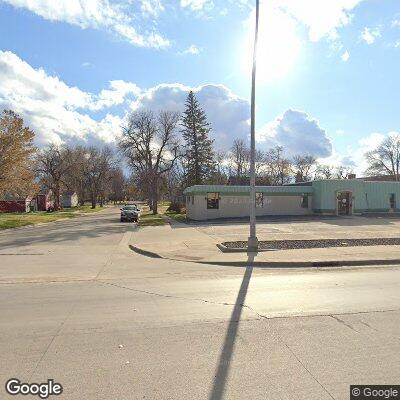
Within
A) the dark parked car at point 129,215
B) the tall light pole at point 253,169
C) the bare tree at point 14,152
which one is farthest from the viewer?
the dark parked car at point 129,215

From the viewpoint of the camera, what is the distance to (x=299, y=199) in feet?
130

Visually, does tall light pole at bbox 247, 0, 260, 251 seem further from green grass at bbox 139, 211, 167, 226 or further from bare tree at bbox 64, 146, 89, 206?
bare tree at bbox 64, 146, 89, 206

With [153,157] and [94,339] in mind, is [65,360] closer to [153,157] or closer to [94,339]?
[94,339]

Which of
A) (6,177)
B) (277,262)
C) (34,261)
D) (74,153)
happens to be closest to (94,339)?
(277,262)

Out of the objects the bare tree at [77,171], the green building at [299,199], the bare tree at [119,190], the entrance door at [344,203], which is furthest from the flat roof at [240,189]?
the bare tree at [119,190]

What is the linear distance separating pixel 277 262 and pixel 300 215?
27.0 metres

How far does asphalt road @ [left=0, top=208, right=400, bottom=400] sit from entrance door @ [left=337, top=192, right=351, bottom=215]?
97.4 ft

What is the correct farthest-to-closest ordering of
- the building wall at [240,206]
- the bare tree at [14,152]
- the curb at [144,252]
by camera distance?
the building wall at [240,206] → the bare tree at [14,152] → the curb at [144,252]

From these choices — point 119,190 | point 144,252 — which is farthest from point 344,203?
point 119,190

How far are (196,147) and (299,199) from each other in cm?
2502

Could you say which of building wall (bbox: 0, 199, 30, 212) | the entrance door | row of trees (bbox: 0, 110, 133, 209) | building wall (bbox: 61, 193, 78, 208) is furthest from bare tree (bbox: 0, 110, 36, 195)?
building wall (bbox: 61, 193, 78, 208)

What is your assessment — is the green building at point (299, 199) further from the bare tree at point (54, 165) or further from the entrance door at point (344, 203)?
the bare tree at point (54, 165)

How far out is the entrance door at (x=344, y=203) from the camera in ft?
129

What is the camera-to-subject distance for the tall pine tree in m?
59.8
